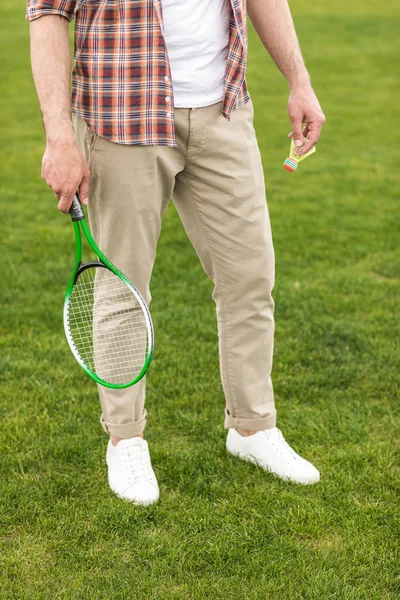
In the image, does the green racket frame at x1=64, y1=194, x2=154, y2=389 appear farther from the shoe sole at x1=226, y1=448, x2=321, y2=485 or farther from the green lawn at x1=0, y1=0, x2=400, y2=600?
the shoe sole at x1=226, y1=448, x2=321, y2=485

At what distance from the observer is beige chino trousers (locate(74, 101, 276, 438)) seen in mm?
2992

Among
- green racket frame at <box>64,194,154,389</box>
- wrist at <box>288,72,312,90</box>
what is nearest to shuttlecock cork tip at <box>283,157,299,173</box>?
wrist at <box>288,72,312,90</box>

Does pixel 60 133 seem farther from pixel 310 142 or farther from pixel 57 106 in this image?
pixel 310 142

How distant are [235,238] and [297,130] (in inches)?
20.0

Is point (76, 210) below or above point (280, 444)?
above

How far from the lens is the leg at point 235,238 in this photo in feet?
10.1

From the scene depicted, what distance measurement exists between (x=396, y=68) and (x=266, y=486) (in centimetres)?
1190

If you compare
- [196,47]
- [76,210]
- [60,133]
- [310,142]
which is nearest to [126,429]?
[76,210]

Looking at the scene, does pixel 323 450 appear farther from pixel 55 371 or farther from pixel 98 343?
pixel 55 371

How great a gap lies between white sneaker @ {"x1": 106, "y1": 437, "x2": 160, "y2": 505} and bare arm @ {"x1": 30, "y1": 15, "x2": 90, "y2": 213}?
1.07 m

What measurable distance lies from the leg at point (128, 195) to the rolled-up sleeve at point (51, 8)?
0.39 metres

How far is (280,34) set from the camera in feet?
10.7

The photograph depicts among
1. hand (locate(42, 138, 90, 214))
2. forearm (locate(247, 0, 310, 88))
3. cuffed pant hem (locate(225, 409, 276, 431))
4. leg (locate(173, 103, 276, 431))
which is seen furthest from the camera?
cuffed pant hem (locate(225, 409, 276, 431))

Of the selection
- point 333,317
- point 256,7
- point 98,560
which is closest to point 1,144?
point 333,317
